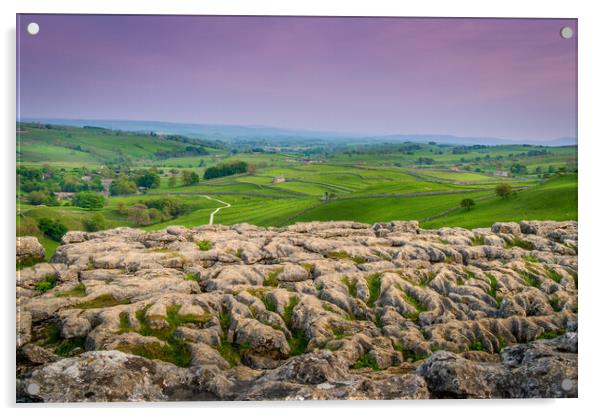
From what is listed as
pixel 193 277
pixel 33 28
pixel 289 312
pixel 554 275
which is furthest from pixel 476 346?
pixel 33 28

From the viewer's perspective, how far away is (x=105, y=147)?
61.6 ft

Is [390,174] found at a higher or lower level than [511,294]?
higher

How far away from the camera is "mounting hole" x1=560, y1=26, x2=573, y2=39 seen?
51.4ft

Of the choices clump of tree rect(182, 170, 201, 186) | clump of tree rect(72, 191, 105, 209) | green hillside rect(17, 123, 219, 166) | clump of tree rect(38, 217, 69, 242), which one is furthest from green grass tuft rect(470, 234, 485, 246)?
clump of tree rect(38, 217, 69, 242)

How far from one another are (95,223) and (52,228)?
194cm

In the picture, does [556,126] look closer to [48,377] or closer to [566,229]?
[566,229]

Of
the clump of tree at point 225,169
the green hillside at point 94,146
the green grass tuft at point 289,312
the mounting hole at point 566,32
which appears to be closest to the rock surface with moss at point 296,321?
the green grass tuft at point 289,312

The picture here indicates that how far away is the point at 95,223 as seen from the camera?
18.9 m

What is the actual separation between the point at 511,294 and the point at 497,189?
24.7 feet

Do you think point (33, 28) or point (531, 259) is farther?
point (531, 259)

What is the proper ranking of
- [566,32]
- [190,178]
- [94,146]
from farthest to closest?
[190,178]
[94,146]
[566,32]

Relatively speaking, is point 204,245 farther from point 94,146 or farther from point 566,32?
point 566,32

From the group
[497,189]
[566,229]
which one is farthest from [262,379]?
[497,189]

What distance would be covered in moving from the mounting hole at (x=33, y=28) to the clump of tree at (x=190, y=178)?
735 cm
